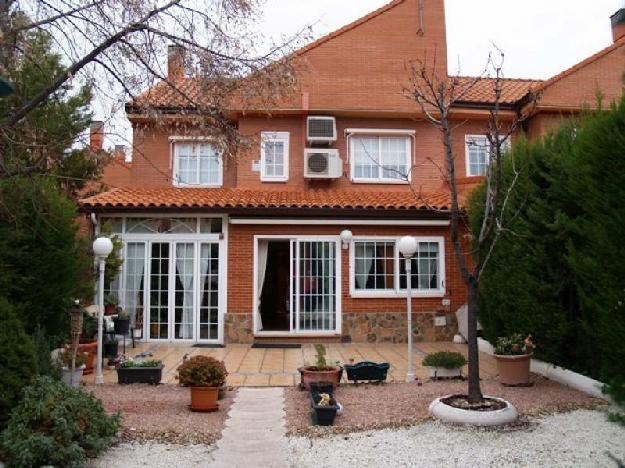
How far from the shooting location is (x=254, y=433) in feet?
21.5

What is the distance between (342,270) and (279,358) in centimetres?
327

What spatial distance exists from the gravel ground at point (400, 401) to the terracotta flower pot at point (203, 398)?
1028 millimetres

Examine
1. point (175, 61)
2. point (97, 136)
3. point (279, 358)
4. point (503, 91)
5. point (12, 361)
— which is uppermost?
point (503, 91)

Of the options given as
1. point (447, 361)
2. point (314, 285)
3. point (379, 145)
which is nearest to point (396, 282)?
point (314, 285)

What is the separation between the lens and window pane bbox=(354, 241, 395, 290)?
45.9 ft

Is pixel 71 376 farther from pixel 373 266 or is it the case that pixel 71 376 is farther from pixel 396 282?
pixel 396 282

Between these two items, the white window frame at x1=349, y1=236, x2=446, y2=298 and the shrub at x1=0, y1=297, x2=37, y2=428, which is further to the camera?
the white window frame at x1=349, y1=236, x2=446, y2=298

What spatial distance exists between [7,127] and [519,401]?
7.70 meters

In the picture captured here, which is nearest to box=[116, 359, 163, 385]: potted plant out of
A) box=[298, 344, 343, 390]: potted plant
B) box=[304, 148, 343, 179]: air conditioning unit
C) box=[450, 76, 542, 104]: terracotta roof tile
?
box=[298, 344, 343, 390]: potted plant

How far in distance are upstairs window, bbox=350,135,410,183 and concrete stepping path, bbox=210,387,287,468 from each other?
30.7 ft

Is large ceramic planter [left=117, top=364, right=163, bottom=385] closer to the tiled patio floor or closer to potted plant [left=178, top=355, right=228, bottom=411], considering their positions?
the tiled patio floor

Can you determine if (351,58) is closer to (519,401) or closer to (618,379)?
(519,401)

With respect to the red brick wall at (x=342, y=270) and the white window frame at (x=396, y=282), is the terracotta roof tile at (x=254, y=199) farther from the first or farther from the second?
the white window frame at (x=396, y=282)

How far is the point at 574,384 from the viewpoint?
27.9ft
